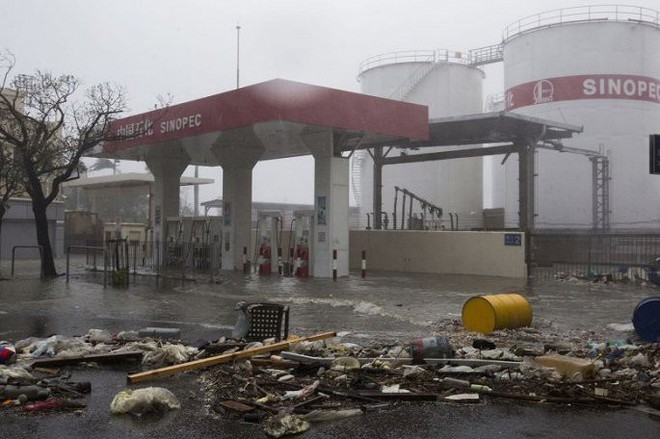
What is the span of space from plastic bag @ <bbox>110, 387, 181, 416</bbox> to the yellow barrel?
5459 mm

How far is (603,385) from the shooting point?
6578 millimetres

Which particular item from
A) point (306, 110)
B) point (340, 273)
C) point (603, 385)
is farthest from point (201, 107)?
point (603, 385)

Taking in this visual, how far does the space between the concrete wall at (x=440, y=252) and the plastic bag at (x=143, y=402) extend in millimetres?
17940

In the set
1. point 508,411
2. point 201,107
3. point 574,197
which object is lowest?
point 508,411

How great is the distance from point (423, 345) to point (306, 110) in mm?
12022

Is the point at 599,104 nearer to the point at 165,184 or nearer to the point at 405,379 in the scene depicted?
A: the point at 165,184

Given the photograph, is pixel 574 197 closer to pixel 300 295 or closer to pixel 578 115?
pixel 578 115

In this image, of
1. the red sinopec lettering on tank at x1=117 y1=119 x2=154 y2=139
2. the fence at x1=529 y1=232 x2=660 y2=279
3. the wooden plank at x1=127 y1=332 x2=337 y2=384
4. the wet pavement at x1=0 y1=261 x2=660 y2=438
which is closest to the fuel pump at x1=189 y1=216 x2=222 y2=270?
the wet pavement at x1=0 y1=261 x2=660 y2=438

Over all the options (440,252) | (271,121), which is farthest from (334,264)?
(440,252)

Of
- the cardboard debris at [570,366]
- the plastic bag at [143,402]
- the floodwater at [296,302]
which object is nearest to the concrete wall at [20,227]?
the floodwater at [296,302]

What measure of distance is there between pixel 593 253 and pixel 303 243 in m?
10.3

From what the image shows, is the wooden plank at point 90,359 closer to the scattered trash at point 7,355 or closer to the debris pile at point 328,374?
the debris pile at point 328,374

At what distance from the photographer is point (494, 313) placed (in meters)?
9.84

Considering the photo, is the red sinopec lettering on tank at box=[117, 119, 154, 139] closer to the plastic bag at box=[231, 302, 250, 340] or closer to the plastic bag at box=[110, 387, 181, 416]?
the plastic bag at box=[231, 302, 250, 340]
